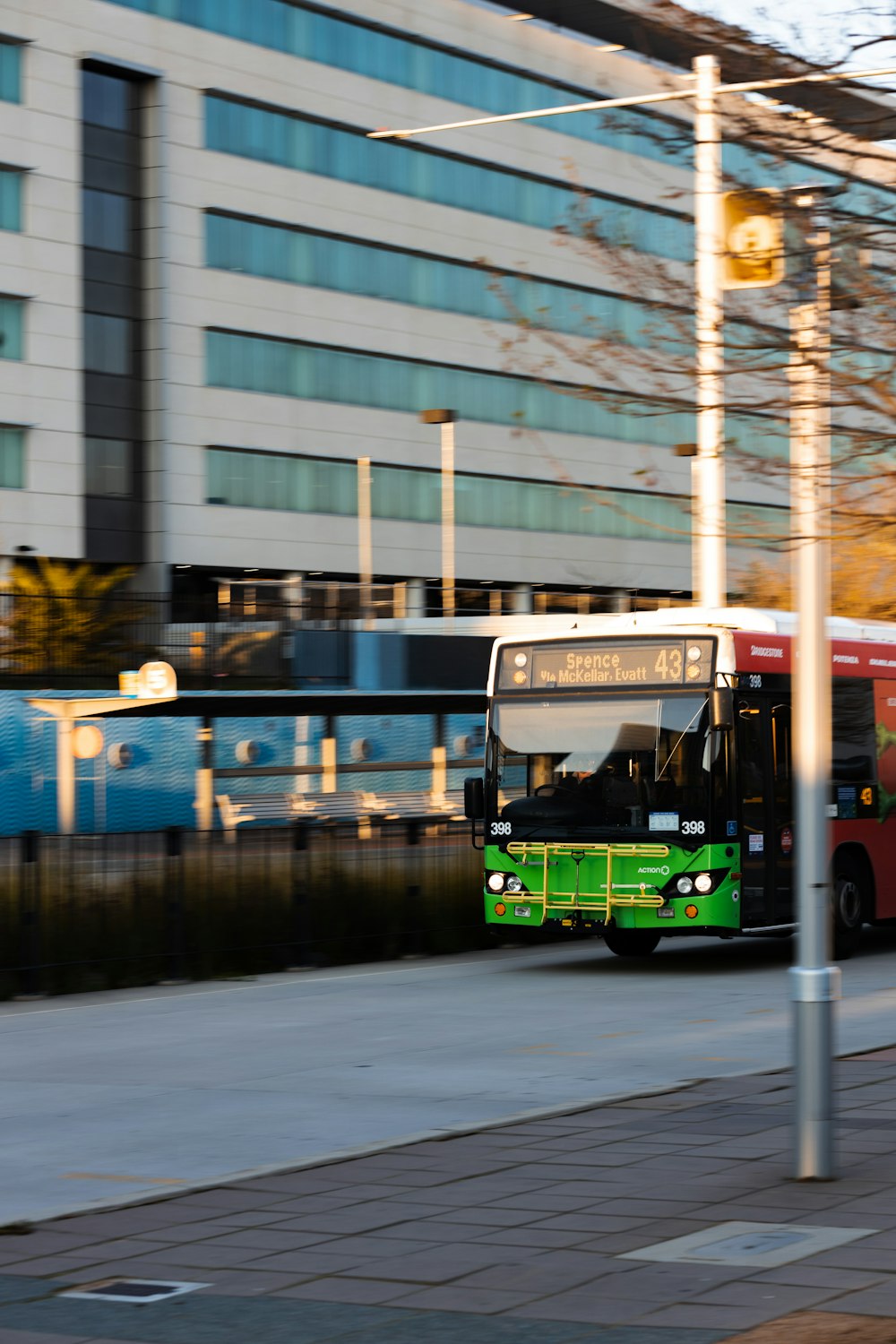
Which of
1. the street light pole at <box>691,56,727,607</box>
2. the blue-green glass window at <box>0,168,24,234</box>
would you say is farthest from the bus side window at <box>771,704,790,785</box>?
the blue-green glass window at <box>0,168,24,234</box>

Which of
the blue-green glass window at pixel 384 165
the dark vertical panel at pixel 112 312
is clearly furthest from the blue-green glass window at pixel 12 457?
the blue-green glass window at pixel 384 165

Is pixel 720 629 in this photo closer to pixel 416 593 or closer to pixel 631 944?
pixel 631 944

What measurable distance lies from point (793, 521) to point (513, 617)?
34934 millimetres

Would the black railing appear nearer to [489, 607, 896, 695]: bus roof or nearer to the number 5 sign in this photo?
the number 5 sign

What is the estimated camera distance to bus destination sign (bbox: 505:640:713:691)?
17.8 meters

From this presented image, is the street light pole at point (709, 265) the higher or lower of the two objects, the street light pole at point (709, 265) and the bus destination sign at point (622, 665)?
the higher

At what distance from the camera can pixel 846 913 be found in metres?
19.1

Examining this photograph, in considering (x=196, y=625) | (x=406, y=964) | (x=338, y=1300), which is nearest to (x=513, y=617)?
(x=196, y=625)

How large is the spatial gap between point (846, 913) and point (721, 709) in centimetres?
279

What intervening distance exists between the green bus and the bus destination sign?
0.4 inches

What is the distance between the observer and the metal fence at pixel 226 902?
16203 mm

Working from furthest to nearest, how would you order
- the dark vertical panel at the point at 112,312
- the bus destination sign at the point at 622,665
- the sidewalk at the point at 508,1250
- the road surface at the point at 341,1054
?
the dark vertical panel at the point at 112,312, the bus destination sign at the point at 622,665, the road surface at the point at 341,1054, the sidewalk at the point at 508,1250

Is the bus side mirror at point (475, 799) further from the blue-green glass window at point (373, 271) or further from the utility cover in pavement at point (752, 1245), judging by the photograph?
the blue-green glass window at point (373, 271)

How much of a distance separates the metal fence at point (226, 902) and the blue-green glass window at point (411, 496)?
32.9 metres
